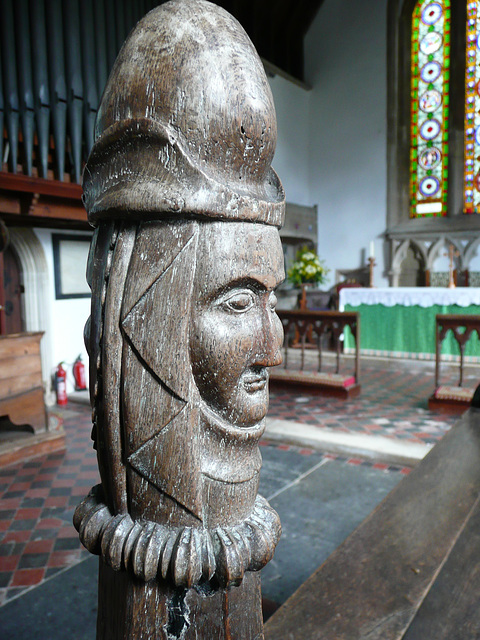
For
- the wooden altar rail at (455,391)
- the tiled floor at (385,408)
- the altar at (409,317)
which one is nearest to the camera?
the tiled floor at (385,408)

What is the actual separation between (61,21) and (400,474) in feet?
15.4

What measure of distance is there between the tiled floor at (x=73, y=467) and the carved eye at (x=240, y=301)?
188cm

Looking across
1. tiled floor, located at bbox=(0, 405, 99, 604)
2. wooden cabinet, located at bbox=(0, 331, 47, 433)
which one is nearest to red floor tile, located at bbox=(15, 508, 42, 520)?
tiled floor, located at bbox=(0, 405, 99, 604)

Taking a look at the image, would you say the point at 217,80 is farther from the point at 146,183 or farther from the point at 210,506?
the point at 210,506

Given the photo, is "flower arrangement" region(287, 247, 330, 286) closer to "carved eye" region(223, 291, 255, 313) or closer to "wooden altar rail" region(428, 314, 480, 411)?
"wooden altar rail" region(428, 314, 480, 411)

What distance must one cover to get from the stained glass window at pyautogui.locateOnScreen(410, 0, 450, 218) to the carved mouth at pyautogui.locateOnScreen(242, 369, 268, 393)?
976 cm

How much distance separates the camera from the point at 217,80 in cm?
79

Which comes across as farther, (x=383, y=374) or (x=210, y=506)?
(x=383, y=374)

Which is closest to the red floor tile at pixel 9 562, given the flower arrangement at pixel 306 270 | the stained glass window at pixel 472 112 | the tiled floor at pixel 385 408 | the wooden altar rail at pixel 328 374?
the tiled floor at pixel 385 408

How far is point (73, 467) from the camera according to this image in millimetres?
3482

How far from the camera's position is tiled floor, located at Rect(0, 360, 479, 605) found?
233 cm

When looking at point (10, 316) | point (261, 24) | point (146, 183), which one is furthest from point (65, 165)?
point (261, 24)

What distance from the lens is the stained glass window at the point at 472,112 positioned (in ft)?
30.0

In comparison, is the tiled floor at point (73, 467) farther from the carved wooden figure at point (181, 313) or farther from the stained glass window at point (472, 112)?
the stained glass window at point (472, 112)
